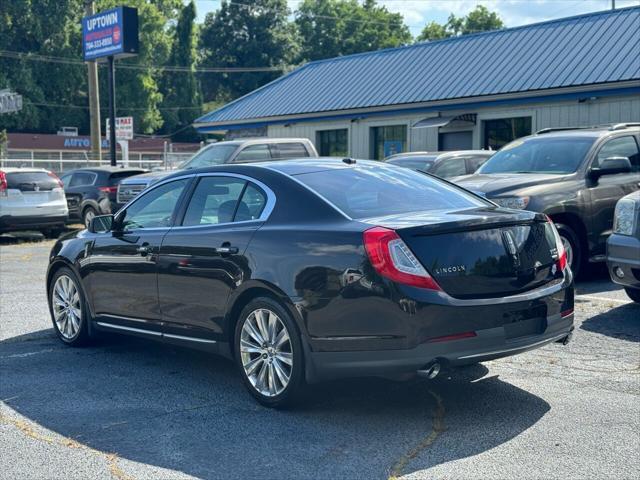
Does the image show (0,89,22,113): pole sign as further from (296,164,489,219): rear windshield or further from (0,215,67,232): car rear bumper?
(296,164,489,219): rear windshield

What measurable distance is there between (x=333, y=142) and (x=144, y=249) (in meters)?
22.2

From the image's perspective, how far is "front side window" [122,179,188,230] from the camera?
6.61 meters

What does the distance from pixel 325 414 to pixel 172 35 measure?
8006cm

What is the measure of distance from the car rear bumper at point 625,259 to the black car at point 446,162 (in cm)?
656

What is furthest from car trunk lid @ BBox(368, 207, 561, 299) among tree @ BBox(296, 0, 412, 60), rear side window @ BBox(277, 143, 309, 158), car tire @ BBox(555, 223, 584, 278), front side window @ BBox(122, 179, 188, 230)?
tree @ BBox(296, 0, 412, 60)

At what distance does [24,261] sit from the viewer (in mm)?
14570

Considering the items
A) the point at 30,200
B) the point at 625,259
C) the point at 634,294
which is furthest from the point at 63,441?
the point at 30,200

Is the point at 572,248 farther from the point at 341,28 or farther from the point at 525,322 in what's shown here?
the point at 341,28

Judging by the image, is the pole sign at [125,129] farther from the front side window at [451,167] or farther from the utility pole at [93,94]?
the front side window at [451,167]

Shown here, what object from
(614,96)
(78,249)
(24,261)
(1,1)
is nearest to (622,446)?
(78,249)

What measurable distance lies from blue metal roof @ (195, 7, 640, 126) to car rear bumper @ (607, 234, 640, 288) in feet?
39.3

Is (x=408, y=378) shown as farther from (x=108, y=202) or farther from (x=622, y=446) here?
(x=108, y=202)

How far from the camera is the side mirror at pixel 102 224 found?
7.09 metres

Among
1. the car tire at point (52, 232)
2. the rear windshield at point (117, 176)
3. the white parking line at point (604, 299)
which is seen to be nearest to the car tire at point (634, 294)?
the white parking line at point (604, 299)
